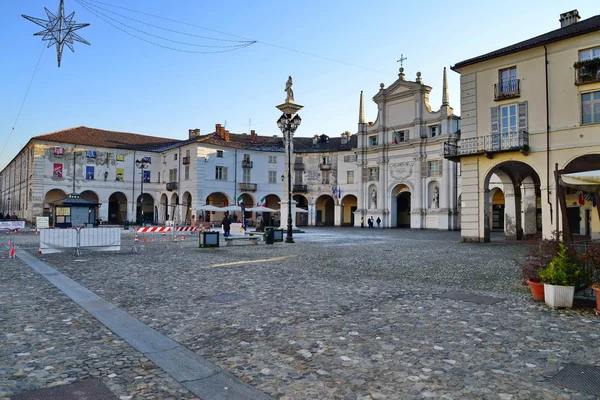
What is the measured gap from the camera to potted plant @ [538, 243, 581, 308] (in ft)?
22.1

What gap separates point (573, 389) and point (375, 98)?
151ft

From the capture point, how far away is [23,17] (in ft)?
42.5

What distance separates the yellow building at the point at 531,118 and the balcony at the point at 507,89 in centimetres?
5

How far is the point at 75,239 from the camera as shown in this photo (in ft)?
49.3

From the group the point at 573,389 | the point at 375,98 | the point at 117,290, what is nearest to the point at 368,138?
the point at 375,98

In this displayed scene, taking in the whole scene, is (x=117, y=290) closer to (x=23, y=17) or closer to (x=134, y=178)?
(x=23, y=17)

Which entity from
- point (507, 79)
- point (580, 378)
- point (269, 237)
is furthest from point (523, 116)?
point (580, 378)

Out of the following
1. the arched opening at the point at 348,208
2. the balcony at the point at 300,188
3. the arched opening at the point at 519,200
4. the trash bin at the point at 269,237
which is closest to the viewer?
the trash bin at the point at 269,237

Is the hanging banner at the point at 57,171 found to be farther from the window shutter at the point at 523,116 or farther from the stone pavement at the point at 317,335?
the window shutter at the point at 523,116

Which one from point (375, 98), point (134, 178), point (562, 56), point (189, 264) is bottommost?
point (189, 264)

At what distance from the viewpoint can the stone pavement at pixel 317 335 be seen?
388 centimetres

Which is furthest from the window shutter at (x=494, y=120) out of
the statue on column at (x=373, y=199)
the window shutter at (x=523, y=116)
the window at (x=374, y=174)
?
the statue on column at (x=373, y=199)

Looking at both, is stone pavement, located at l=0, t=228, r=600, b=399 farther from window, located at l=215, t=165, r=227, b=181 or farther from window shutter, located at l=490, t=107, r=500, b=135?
window, located at l=215, t=165, r=227, b=181

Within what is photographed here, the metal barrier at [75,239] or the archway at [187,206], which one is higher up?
the archway at [187,206]
